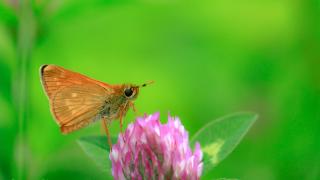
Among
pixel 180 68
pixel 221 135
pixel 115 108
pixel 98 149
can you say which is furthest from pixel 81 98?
pixel 180 68

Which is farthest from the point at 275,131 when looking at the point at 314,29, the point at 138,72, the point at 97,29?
the point at 97,29

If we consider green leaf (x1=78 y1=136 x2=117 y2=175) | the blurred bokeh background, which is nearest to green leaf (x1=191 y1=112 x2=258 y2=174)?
green leaf (x1=78 y1=136 x2=117 y2=175)

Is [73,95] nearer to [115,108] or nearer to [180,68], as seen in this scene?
[115,108]

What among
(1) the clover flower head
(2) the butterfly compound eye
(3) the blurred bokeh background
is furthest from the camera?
(3) the blurred bokeh background

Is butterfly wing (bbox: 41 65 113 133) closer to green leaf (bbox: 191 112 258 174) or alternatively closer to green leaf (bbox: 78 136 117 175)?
green leaf (bbox: 78 136 117 175)

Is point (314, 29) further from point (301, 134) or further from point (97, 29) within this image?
point (97, 29)

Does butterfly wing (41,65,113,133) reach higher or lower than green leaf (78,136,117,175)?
higher

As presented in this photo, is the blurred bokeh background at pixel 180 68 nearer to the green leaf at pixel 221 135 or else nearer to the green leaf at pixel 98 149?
the green leaf at pixel 98 149
